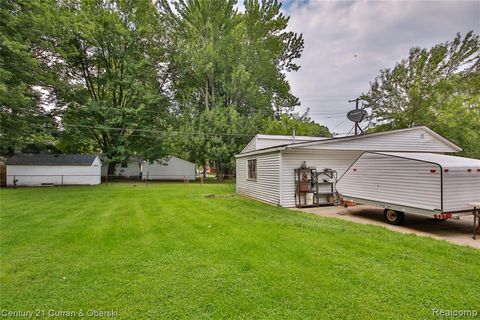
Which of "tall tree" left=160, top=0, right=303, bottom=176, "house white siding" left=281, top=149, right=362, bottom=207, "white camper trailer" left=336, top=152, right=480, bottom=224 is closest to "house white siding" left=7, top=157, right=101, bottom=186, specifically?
"tall tree" left=160, top=0, right=303, bottom=176

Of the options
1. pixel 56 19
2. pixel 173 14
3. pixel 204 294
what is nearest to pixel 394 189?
pixel 204 294

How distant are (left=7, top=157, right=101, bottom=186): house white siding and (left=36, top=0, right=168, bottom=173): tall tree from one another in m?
2.43

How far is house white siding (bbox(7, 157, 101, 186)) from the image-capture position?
18.1 metres

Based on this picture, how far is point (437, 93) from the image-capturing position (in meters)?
16.2

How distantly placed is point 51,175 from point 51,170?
38 cm

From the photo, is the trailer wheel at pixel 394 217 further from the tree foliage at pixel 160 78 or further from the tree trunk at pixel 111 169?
the tree trunk at pixel 111 169

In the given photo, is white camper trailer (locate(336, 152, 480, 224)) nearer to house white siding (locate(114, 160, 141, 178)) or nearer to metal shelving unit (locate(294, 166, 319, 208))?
metal shelving unit (locate(294, 166, 319, 208))

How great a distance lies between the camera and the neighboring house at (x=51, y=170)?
59.6 ft

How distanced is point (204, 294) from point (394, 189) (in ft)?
19.1

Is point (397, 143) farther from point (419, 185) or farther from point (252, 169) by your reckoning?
point (252, 169)

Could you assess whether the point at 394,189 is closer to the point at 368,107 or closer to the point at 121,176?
the point at 368,107

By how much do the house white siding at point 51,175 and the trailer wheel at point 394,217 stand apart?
65.7 feet

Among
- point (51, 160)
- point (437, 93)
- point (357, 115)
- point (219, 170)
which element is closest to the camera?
point (357, 115)

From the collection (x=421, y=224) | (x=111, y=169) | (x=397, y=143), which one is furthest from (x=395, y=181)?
(x=111, y=169)
